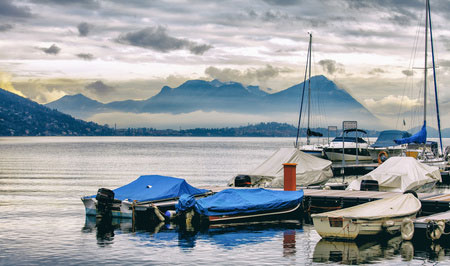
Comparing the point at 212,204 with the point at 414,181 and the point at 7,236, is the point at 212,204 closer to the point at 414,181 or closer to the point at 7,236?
the point at 7,236

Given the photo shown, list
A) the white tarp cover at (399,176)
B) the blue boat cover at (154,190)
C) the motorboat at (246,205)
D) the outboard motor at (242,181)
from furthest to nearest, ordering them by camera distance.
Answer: the outboard motor at (242,181) → the white tarp cover at (399,176) → the blue boat cover at (154,190) → the motorboat at (246,205)

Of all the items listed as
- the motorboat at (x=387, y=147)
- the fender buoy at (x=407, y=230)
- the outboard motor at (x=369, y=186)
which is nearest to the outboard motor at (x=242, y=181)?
the outboard motor at (x=369, y=186)

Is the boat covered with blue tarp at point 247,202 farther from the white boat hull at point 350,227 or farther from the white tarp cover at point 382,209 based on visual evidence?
the white tarp cover at point 382,209

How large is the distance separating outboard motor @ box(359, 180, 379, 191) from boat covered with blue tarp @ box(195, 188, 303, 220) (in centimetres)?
691

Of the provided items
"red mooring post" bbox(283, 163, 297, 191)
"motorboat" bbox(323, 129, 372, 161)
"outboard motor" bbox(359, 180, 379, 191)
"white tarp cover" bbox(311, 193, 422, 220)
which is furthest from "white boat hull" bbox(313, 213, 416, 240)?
"motorboat" bbox(323, 129, 372, 161)

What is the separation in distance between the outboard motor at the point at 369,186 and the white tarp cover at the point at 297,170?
6.42m

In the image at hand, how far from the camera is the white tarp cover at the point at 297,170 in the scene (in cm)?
4619

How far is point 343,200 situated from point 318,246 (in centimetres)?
948

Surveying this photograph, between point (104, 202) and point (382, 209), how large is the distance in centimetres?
1694

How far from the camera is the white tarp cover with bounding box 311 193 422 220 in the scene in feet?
97.0

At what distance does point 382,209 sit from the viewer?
30.5m

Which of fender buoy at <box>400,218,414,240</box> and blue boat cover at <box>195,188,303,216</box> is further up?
blue boat cover at <box>195,188,303,216</box>

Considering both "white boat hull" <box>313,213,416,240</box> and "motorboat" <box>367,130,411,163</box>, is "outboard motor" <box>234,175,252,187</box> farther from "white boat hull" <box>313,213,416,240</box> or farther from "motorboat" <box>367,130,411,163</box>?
"motorboat" <box>367,130,411,163</box>

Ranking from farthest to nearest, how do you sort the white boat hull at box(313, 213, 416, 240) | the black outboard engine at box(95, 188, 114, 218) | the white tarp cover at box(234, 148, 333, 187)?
the white tarp cover at box(234, 148, 333, 187), the black outboard engine at box(95, 188, 114, 218), the white boat hull at box(313, 213, 416, 240)
